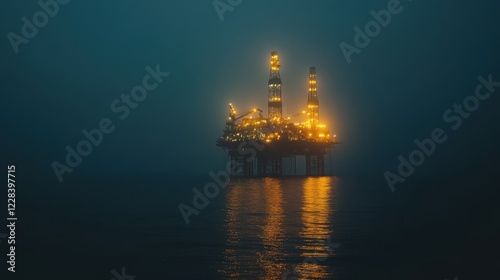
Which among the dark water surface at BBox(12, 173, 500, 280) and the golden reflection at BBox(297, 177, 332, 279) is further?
Answer: the dark water surface at BBox(12, 173, 500, 280)

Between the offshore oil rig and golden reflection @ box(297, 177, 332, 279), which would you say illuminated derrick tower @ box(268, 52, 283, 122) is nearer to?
the offshore oil rig

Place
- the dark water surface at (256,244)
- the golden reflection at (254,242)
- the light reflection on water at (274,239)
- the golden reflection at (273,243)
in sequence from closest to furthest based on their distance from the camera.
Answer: the golden reflection at (254,242), the golden reflection at (273,243), the light reflection on water at (274,239), the dark water surface at (256,244)

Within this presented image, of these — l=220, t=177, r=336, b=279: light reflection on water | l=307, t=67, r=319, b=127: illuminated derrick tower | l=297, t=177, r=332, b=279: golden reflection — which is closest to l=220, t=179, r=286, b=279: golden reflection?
l=220, t=177, r=336, b=279: light reflection on water

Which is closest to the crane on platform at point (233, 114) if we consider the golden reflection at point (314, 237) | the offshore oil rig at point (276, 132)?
the offshore oil rig at point (276, 132)

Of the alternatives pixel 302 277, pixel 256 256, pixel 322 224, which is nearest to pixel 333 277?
pixel 302 277

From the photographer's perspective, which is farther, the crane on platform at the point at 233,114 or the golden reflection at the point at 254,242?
the crane on platform at the point at 233,114

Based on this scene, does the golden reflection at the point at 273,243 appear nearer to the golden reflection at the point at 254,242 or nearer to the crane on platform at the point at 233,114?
the golden reflection at the point at 254,242

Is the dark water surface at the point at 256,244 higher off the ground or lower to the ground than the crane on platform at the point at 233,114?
lower
